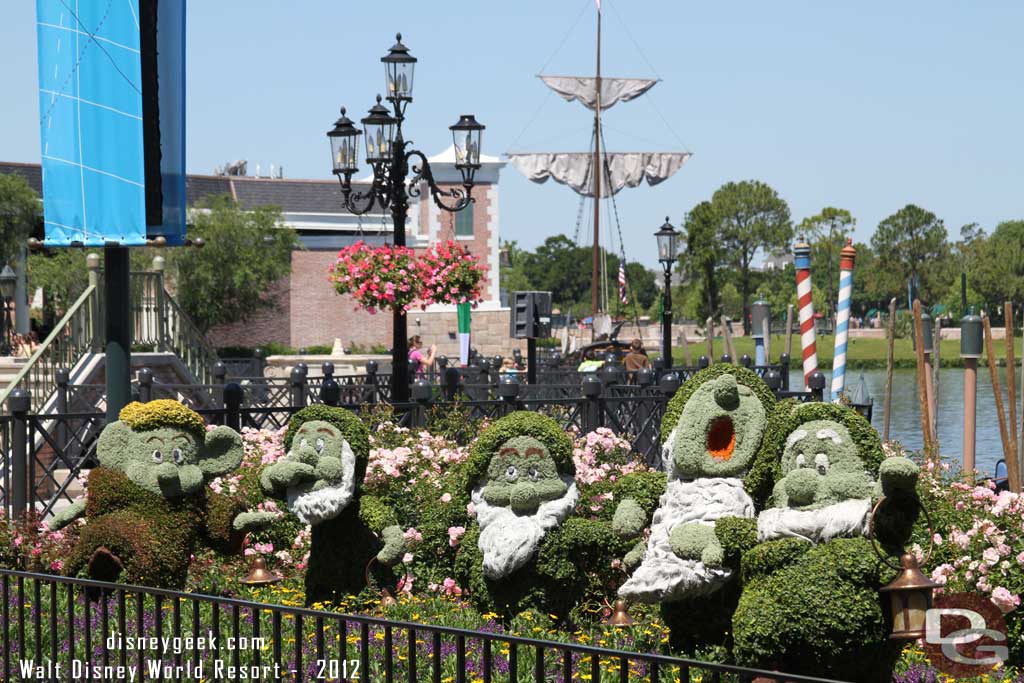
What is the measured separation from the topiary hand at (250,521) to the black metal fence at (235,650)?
56 centimetres

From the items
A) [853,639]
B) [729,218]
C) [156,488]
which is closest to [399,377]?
[156,488]

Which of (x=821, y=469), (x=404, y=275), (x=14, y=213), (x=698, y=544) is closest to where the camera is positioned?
(x=821, y=469)

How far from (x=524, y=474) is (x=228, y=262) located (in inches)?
1705

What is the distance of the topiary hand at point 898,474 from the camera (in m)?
5.95

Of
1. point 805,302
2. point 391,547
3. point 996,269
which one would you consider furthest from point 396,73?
point 996,269

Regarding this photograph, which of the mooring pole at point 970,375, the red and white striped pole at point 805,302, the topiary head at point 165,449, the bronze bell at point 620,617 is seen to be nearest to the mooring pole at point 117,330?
the topiary head at point 165,449

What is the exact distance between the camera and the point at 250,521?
859cm

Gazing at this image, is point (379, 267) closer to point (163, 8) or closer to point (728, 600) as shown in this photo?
point (163, 8)

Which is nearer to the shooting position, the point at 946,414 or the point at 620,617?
the point at 620,617

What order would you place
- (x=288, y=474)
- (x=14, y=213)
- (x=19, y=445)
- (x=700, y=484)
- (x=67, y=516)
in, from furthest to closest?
(x=14, y=213), (x=19, y=445), (x=67, y=516), (x=288, y=474), (x=700, y=484)

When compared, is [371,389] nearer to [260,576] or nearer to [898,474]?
[260,576]

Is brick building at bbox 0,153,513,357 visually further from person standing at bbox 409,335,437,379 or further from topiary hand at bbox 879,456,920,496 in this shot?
topiary hand at bbox 879,456,920,496

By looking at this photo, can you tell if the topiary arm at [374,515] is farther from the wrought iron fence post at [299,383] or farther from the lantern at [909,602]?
the wrought iron fence post at [299,383]

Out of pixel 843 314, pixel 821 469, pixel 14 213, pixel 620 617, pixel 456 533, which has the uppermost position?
pixel 14 213
